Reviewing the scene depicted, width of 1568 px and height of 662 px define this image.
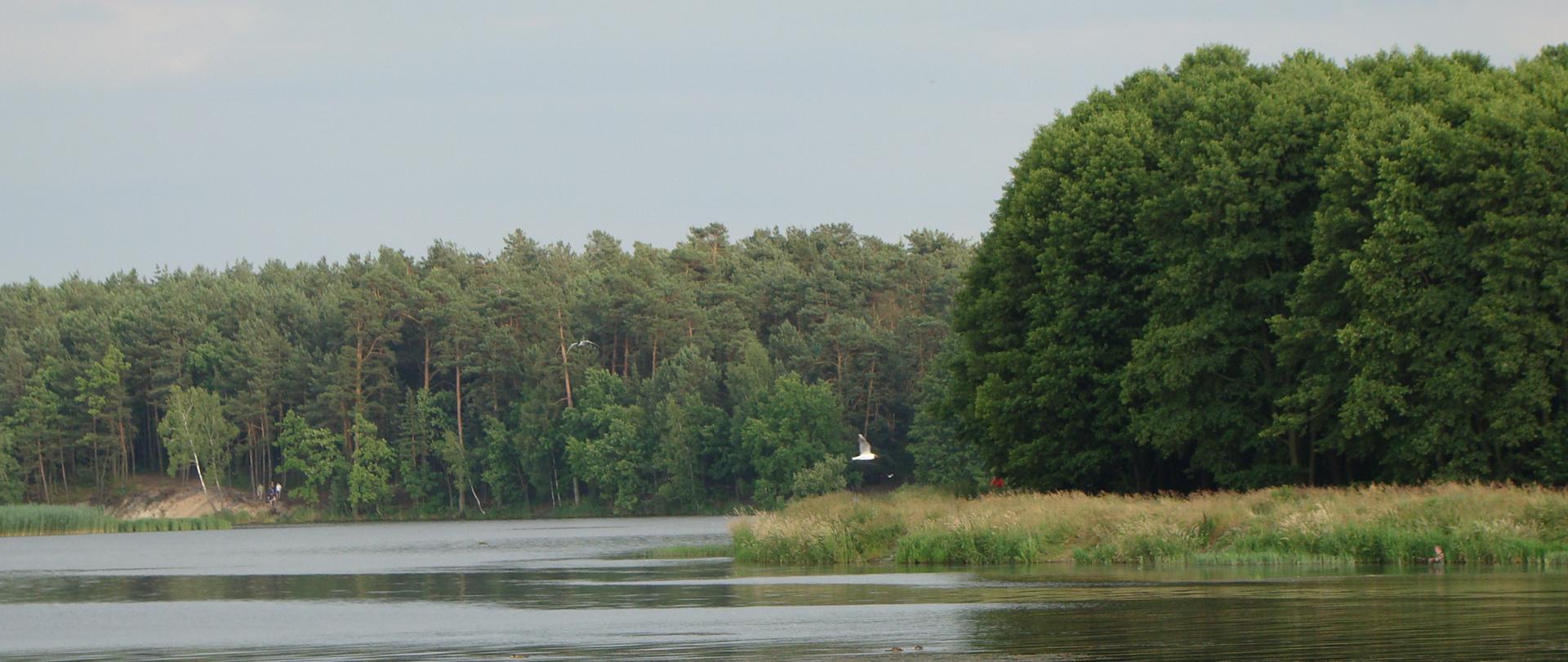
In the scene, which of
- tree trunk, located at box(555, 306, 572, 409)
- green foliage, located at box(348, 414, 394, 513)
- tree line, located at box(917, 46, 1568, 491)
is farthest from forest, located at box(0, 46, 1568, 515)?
green foliage, located at box(348, 414, 394, 513)

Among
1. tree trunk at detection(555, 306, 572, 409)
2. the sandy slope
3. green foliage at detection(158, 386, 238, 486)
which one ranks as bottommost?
the sandy slope

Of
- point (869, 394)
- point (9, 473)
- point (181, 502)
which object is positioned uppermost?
point (869, 394)

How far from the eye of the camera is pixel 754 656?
79.4 feet

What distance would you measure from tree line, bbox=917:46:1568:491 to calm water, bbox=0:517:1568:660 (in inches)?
568

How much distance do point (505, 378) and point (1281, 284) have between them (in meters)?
97.4

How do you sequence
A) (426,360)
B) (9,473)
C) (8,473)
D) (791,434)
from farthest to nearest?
(9,473) → (8,473) → (426,360) → (791,434)

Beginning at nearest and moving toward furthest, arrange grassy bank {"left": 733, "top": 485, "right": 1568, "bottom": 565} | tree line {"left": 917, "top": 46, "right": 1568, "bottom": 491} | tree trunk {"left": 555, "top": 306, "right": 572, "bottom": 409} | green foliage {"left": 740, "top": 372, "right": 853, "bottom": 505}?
grassy bank {"left": 733, "top": 485, "right": 1568, "bottom": 565} → tree line {"left": 917, "top": 46, "right": 1568, "bottom": 491} → green foliage {"left": 740, "top": 372, "right": 853, "bottom": 505} → tree trunk {"left": 555, "top": 306, "right": 572, "bottom": 409}

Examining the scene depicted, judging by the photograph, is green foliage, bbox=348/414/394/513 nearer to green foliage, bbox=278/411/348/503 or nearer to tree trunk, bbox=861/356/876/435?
green foliage, bbox=278/411/348/503

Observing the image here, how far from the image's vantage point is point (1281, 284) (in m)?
56.5

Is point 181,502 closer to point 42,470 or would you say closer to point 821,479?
point 42,470

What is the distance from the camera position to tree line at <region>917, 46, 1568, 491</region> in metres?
49.5

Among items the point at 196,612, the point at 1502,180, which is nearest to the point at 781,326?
the point at 1502,180

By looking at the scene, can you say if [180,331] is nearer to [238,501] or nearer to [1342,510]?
[238,501]

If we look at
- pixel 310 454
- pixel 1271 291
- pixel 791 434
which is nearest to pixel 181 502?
pixel 310 454
